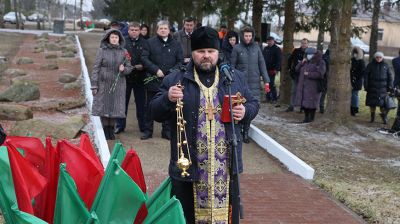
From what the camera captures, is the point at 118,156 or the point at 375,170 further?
the point at 375,170

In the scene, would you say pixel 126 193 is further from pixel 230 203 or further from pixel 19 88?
pixel 19 88

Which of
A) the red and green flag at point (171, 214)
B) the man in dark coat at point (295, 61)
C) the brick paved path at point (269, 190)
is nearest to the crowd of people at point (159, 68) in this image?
the brick paved path at point (269, 190)

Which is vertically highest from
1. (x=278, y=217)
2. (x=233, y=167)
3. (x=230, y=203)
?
(x=233, y=167)

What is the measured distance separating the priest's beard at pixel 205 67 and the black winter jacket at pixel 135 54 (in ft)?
16.5

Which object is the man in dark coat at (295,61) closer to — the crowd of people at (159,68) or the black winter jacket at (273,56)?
the crowd of people at (159,68)

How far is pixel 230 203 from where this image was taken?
3.72m

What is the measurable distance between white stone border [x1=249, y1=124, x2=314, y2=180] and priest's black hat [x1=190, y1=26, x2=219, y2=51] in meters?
4.04

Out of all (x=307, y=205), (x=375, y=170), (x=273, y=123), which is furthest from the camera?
(x=273, y=123)

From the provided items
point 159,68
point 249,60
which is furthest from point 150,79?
point 249,60

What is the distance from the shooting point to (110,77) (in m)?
7.98

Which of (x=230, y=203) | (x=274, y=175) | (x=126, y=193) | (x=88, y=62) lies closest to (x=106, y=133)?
(x=274, y=175)

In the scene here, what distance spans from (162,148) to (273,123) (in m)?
3.61

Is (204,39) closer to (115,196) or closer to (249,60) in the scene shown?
(115,196)

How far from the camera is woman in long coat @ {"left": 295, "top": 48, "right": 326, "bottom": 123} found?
11.0 metres
